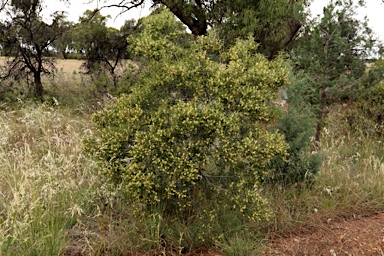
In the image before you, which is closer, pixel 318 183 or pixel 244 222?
pixel 244 222

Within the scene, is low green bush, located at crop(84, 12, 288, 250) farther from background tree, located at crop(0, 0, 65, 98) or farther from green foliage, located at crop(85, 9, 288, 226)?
background tree, located at crop(0, 0, 65, 98)

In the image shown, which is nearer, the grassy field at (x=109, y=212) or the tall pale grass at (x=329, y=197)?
the grassy field at (x=109, y=212)

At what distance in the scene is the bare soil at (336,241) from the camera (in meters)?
3.36

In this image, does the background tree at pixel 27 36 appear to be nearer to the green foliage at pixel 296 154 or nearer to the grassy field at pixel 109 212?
the grassy field at pixel 109 212

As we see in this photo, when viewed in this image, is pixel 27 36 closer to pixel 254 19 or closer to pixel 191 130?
pixel 254 19

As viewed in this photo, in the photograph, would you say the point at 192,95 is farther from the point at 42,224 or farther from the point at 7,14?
the point at 7,14

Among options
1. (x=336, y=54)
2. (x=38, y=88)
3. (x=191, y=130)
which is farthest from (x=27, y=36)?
(x=191, y=130)

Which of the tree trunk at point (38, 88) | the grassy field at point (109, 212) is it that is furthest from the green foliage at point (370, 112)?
the tree trunk at point (38, 88)

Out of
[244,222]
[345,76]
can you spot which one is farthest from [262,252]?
[345,76]

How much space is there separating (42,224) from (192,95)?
65.5 inches

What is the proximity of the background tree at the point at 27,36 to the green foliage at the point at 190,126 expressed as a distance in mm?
7972

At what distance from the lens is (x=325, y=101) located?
621cm

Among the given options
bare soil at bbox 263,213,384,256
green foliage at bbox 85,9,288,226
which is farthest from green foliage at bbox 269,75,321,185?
green foliage at bbox 85,9,288,226

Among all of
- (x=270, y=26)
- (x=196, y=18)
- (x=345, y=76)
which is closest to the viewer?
(x=345, y=76)
